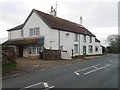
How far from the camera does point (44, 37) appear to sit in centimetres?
3866

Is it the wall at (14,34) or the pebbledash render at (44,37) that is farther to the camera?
the wall at (14,34)

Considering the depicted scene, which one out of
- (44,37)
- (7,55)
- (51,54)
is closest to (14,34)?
(44,37)

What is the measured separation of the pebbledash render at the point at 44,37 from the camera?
125 feet

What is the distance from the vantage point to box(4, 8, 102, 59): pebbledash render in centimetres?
3819

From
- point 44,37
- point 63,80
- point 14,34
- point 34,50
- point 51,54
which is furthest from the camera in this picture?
point 14,34

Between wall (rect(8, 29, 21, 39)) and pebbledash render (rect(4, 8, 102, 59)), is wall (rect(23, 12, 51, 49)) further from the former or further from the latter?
wall (rect(8, 29, 21, 39))

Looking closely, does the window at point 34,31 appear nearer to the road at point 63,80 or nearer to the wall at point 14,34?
the wall at point 14,34

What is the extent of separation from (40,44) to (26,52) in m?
4.66

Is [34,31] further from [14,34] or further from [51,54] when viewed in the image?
[51,54]

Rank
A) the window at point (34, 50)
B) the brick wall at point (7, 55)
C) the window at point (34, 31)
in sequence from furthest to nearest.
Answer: the window at point (34, 31) → the window at point (34, 50) → the brick wall at point (7, 55)

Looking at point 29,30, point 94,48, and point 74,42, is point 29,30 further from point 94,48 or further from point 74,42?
point 94,48

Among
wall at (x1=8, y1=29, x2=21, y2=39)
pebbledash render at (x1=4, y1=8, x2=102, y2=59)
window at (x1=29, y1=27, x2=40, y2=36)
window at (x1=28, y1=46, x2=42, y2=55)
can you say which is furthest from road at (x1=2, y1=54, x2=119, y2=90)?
wall at (x1=8, y1=29, x2=21, y2=39)

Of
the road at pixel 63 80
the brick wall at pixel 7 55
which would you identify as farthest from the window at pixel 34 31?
the road at pixel 63 80

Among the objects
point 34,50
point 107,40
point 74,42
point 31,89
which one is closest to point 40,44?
point 34,50
